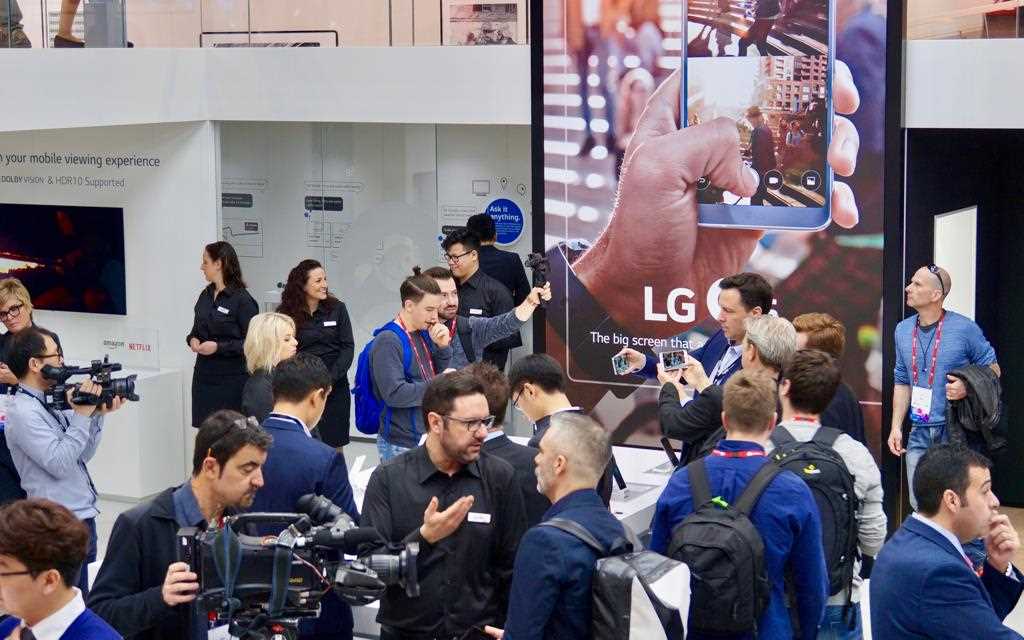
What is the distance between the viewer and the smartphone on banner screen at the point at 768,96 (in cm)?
770

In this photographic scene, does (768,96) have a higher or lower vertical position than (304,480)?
higher

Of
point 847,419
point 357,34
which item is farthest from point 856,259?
point 357,34

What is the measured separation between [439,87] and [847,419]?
14.2ft

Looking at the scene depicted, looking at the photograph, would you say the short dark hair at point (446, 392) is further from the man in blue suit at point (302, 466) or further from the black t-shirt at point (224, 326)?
the black t-shirt at point (224, 326)

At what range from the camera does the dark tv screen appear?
32.1 ft

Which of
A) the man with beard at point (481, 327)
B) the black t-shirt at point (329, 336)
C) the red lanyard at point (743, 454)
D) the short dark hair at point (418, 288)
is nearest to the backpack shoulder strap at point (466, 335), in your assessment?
the man with beard at point (481, 327)

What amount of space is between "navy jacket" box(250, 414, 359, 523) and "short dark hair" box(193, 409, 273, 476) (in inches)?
28.8

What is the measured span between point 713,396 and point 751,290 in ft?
2.91

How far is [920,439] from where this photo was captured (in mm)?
7375

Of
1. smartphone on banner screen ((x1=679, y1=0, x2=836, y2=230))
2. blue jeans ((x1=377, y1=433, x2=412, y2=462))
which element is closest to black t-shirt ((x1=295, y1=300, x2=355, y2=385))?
blue jeans ((x1=377, y1=433, x2=412, y2=462))

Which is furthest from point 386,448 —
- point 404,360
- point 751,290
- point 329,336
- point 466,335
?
point 751,290

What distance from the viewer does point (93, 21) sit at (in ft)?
28.8

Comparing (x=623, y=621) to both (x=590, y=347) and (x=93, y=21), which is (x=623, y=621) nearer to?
(x=590, y=347)

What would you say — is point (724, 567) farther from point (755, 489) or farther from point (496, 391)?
point (496, 391)
